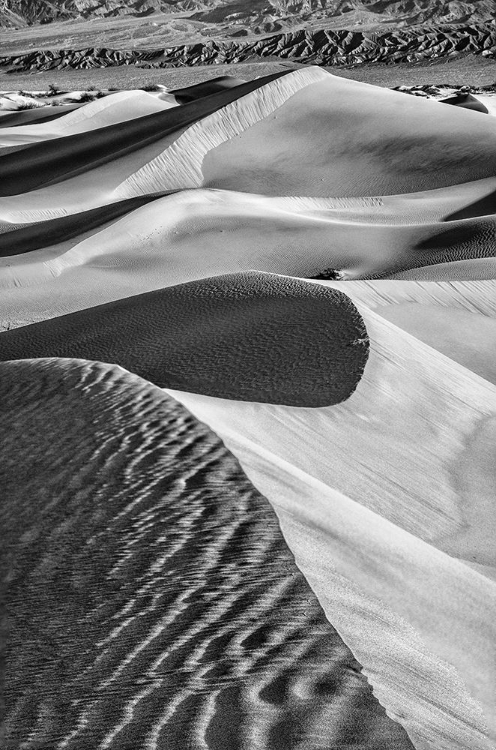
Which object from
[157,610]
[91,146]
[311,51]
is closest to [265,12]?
[311,51]

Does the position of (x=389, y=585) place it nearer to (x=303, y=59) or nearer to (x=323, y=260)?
(x=323, y=260)

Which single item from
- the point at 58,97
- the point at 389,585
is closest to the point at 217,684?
the point at 389,585

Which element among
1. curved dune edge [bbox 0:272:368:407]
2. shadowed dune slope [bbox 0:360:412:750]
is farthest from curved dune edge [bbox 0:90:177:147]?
shadowed dune slope [bbox 0:360:412:750]

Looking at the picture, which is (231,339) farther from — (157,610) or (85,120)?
(85,120)

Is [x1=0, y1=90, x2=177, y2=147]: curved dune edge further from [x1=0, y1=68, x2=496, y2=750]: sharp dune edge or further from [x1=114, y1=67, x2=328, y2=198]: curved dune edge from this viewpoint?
[x1=0, y1=68, x2=496, y2=750]: sharp dune edge

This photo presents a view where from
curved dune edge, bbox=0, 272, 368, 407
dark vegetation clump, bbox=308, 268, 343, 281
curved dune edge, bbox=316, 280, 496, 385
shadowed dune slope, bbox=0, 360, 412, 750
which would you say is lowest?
dark vegetation clump, bbox=308, 268, 343, 281

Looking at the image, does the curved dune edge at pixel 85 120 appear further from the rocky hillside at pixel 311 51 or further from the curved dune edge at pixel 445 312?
the rocky hillside at pixel 311 51
